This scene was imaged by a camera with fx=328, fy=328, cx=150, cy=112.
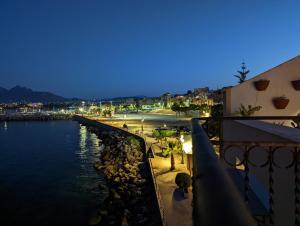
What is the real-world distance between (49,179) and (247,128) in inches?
862

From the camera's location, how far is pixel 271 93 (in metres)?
9.28

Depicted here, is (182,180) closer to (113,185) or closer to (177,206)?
(177,206)

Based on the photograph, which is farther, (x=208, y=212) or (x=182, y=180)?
(x=182, y=180)

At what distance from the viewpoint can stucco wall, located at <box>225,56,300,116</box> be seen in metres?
9.03

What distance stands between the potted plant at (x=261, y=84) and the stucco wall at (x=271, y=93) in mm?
92

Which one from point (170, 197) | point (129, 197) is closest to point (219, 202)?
point (170, 197)

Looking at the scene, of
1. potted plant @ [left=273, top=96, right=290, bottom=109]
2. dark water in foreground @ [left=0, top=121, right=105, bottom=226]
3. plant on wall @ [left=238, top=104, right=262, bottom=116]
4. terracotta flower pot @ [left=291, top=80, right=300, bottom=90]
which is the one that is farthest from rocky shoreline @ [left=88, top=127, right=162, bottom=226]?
terracotta flower pot @ [left=291, top=80, right=300, bottom=90]

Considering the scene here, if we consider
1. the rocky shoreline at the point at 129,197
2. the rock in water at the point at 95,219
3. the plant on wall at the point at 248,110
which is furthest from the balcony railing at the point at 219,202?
the rock in water at the point at 95,219

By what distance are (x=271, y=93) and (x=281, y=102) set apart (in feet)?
1.38

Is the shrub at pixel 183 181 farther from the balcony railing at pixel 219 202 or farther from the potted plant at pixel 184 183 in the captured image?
the balcony railing at pixel 219 202

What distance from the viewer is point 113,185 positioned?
68.6ft

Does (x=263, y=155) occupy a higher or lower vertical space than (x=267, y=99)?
lower

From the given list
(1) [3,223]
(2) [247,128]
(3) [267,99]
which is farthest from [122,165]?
(2) [247,128]

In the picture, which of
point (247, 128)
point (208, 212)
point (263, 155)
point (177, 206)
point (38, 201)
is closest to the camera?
point (208, 212)
